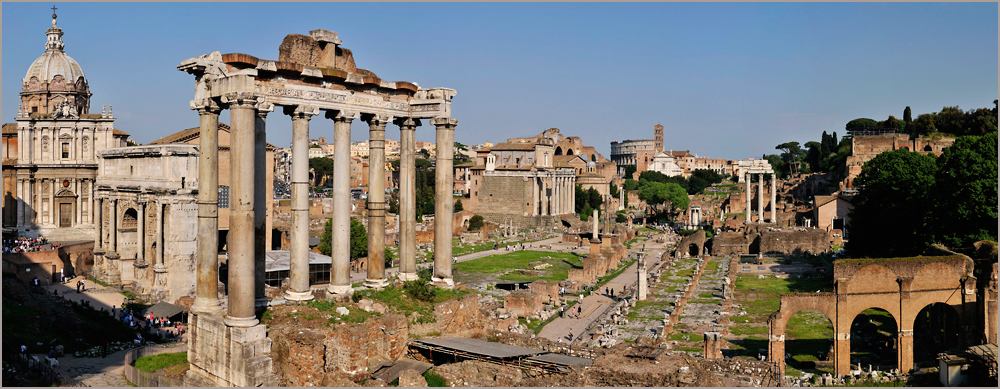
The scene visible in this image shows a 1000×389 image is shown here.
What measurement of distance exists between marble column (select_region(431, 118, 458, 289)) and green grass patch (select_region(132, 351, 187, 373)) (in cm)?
581

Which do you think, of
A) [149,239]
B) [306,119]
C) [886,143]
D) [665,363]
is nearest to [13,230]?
[149,239]

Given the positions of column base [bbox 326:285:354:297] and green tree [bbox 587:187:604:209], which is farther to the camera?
green tree [bbox 587:187:604:209]

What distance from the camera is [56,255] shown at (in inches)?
1542

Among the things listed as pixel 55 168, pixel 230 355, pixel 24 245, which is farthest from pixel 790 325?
pixel 55 168

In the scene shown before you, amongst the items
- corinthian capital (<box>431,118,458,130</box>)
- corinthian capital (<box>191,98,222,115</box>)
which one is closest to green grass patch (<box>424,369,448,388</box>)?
corinthian capital (<box>431,118,458,130</box>)

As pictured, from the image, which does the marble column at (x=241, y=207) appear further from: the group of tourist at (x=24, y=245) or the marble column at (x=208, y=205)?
the group of tourist at (x=24, y=245)

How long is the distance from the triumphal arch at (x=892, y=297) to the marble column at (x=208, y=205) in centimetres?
1524

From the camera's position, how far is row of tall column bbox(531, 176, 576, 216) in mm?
94938

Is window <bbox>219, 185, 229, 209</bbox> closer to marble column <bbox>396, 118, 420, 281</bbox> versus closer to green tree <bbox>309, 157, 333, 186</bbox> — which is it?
marble column <bbox>396, 118, 420, 281</bbox>

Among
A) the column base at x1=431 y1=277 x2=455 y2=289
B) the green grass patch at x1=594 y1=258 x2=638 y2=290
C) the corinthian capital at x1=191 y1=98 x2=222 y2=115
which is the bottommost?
the green grass patch at x1=594 y1=258 x2=638 y2=290

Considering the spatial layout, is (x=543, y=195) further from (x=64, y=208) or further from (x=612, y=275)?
(x=64, y=208)

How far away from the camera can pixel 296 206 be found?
1609cm

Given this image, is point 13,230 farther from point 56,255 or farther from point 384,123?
point 384,123

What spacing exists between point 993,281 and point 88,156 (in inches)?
1812
